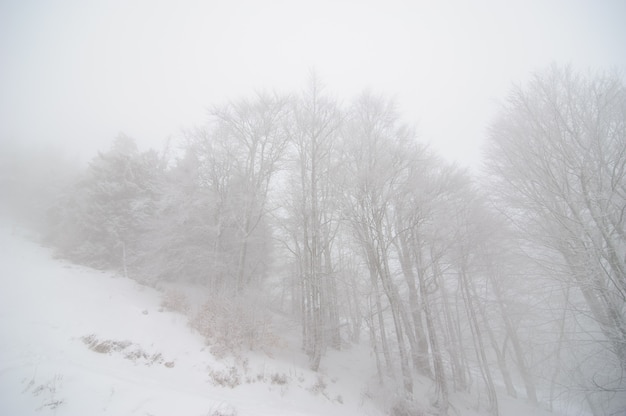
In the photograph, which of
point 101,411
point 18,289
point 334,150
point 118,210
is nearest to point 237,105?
point 334,150

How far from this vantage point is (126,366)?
630 cm

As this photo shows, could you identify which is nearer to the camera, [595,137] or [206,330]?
[595,137]

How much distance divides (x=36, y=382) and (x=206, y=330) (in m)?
3.79

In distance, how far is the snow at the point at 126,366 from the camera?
16.1ft

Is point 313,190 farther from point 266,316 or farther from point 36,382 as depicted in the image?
point 36,382

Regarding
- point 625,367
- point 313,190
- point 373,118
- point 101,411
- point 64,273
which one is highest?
point 373,118

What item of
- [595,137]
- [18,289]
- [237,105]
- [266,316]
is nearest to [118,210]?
[18,289]

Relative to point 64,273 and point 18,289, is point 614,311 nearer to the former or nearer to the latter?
point 18,289

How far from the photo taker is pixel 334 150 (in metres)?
11.0

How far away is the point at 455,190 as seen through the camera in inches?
359

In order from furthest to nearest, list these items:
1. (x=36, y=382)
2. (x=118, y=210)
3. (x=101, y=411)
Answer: (x=118, y=210) < (x=36, y=382) < (x=101, y=411)

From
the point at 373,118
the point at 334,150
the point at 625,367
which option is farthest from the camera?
the point at 334,150

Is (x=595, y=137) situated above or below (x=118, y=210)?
below

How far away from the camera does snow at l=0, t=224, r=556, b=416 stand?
16.1ft
